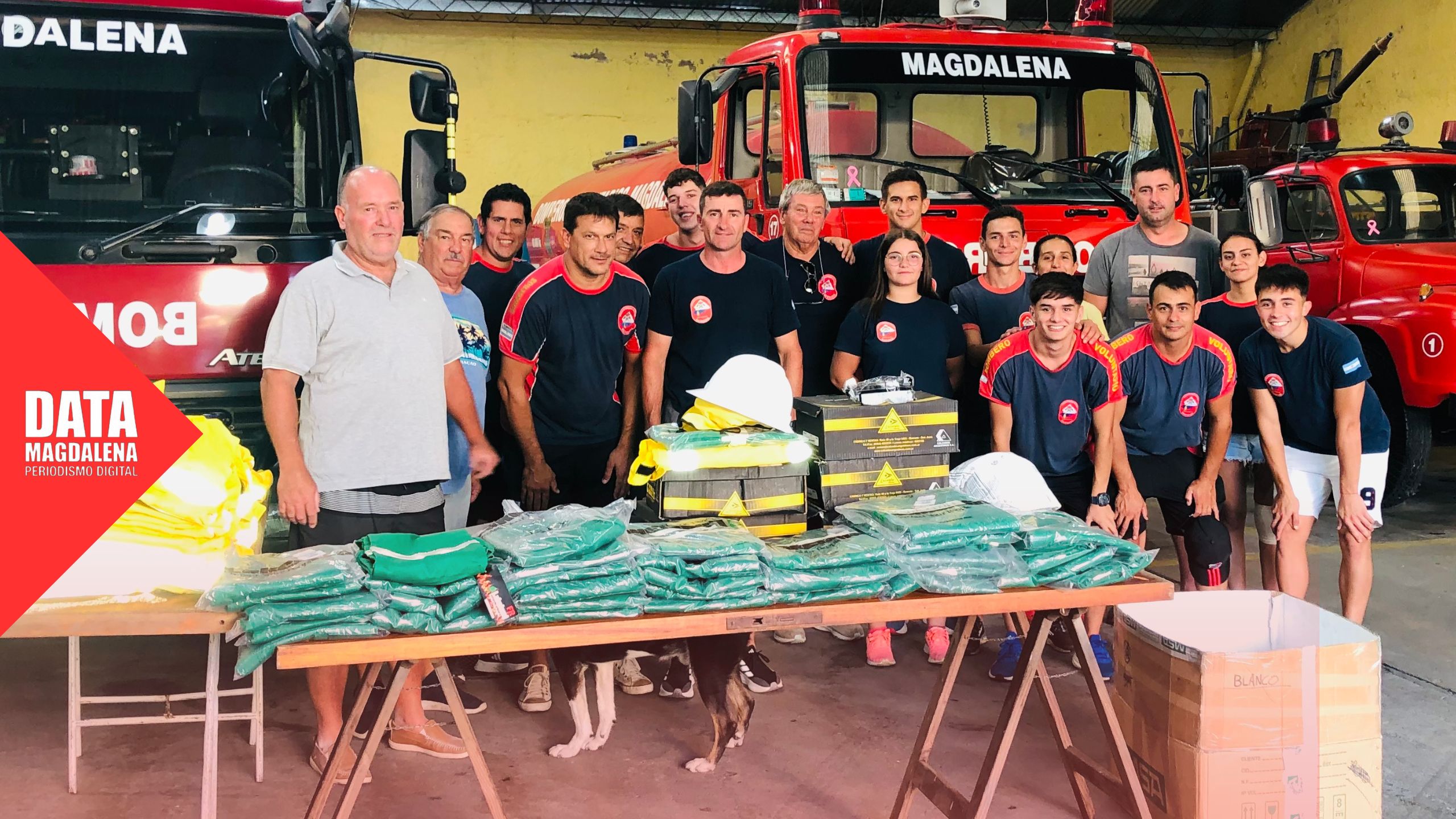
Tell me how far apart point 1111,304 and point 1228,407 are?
0.87m

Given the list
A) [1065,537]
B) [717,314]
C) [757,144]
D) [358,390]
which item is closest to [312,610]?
[358,390]

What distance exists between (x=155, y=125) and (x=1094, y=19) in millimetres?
4746

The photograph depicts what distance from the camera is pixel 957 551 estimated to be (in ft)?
9.98

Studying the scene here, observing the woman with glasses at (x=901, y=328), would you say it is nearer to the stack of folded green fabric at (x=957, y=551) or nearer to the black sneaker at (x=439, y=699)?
the stack of folded green fabric at (x=957, y=551)

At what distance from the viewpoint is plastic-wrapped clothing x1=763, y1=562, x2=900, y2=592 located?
2.91 metres

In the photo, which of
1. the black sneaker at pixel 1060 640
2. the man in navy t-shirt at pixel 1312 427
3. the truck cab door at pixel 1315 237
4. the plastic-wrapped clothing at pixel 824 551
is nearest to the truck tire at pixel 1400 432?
the truck cab door at pixel 1315 237

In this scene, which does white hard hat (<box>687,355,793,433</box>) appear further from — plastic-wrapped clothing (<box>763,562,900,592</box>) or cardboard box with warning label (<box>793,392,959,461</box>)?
plastic-wrapped clothing (<box>763,562,900,592</box>)

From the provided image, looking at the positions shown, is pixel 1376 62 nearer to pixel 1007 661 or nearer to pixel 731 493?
pixel 1007 661

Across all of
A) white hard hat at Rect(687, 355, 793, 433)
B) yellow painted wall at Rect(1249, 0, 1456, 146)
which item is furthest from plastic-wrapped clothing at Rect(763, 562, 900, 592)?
yellow painted wall at Rect(1249, 0, 1456, 146)

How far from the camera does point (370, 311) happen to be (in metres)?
3.52

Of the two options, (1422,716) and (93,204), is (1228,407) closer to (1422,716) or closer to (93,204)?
(1422,716)

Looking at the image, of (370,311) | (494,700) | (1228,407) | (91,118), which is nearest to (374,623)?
(370,311)

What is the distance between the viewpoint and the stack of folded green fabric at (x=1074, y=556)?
3070 millimetres

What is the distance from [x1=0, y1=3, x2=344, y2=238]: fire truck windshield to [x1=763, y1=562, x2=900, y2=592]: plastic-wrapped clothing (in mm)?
2694
